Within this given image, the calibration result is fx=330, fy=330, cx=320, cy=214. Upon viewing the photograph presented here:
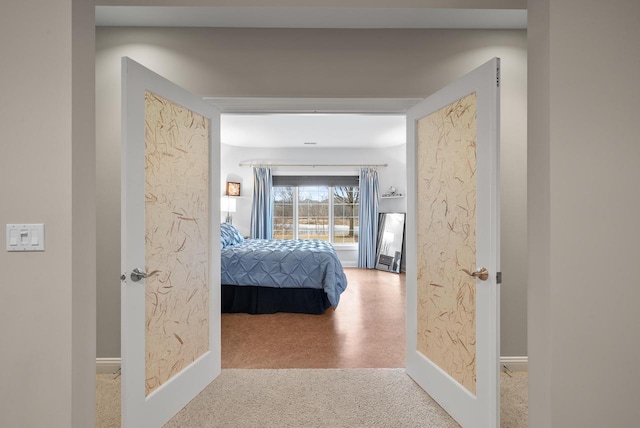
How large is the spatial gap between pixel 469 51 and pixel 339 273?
2.77 metres

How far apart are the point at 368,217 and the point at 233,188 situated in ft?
9.44

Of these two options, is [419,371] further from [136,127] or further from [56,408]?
[136,127]

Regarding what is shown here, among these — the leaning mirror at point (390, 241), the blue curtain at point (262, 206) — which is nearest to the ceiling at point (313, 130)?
the blue curtain at point (262, 206)

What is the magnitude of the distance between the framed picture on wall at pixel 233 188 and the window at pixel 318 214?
3.02 ft

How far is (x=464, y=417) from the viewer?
6.14 feet

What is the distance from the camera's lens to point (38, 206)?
135cm

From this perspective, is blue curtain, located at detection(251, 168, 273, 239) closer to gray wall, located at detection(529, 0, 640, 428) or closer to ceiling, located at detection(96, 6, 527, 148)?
ceiling, located at detection(96, 6, 527, 148)

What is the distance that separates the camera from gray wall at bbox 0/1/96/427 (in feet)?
4.41

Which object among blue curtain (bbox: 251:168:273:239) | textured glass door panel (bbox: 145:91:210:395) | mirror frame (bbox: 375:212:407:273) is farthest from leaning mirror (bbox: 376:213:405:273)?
textured glass door panel (bbox: 145:91:210:395)

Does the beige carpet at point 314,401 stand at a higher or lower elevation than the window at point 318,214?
lower

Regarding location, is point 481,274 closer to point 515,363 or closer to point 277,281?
point 515,363

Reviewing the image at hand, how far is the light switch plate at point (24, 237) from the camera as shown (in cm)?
134

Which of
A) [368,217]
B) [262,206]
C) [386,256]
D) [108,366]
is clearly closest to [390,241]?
[386,256]

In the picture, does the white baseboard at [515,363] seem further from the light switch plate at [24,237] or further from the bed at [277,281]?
the light switch plate at [24,237]
